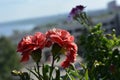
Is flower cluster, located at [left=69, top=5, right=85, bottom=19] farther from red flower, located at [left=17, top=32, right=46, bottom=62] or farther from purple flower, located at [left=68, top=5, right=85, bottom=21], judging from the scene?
red flower, located at [left=17, top=32, right=46, bottom=62]

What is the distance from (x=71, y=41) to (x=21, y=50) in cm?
20

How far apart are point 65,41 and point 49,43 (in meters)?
0.06

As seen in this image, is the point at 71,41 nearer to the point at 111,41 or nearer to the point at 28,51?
the point at 28,51

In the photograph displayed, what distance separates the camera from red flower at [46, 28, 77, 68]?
1736mm

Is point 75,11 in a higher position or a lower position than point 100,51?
higher

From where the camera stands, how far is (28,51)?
175 cm

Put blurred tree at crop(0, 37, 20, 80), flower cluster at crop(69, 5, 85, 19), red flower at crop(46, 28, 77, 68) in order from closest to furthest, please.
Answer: red flower at crop(46, 28, 77, 68), flower cluster at crop(69, 5, 85, 19), blurred tree at crop(0, 37, 20, 80)

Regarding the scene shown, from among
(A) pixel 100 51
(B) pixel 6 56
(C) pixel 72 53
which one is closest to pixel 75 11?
(A) pixel 100 51

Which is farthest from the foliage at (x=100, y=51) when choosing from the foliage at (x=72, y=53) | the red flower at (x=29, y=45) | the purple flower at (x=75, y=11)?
the red flower at (x=29, y=45)

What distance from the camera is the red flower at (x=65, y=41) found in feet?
5.70

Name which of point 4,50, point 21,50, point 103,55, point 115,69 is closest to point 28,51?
point 21,50

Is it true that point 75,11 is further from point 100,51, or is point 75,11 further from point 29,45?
point 29,45

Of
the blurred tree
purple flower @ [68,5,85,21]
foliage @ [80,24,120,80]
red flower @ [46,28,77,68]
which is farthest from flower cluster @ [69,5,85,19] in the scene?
the blurred tree

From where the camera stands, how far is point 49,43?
1.75m
